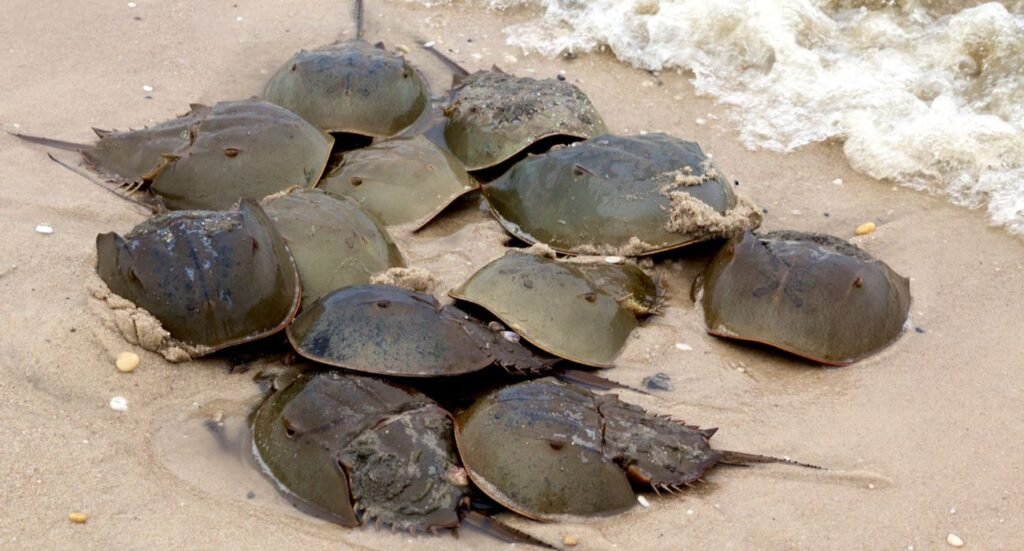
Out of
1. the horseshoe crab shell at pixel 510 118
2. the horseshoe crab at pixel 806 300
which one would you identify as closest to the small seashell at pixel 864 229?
the horseshoe crab at pixel 806 300

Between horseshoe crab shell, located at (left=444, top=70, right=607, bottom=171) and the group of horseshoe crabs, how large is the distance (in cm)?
1

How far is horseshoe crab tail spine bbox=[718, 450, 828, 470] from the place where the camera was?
107 inches

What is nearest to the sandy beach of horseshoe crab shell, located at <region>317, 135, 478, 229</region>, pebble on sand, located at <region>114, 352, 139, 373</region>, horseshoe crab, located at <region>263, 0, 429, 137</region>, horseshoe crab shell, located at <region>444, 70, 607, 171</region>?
pebble on sand, located at <region>114, 352, 139, 373</region>

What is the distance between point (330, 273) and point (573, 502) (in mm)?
1161

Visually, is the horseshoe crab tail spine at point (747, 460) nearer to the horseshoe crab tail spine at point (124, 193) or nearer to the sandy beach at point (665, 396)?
the sandy beach at point (665, 396)

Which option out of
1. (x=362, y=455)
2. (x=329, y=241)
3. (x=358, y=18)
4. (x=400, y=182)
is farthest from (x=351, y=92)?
(x=362, y=455)

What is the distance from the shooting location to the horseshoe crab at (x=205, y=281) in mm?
2846

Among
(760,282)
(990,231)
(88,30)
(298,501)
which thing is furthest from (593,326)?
(88,30)

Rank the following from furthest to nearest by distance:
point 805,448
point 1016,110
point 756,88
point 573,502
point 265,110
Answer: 1. point 756,88
2. point 1016,110
3. point 265,110
4. point 805,448
5. point 573,502

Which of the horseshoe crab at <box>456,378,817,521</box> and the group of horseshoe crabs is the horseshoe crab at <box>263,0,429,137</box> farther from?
the horseshoe crab at <box>456,378,817,521</box>

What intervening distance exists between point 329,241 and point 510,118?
1.18 metres

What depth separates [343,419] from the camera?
2.52m

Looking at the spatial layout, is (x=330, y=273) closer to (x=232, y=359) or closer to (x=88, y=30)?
(x=232, y=359)

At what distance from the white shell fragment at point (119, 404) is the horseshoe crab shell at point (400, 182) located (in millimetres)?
1167
